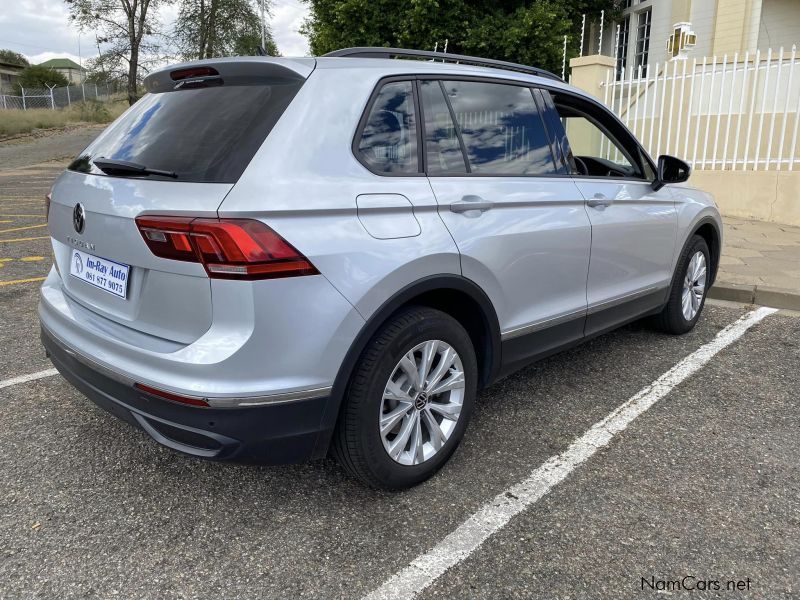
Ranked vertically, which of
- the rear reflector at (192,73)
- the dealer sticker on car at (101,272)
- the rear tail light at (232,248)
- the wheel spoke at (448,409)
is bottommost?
the wheel spoke at (448,409)

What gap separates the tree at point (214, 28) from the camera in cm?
2670

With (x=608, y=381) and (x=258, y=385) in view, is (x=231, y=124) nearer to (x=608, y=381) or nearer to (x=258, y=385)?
(x=258, y=385)

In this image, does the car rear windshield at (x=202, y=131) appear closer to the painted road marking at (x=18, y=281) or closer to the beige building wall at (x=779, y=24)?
the painted road marking at (x=18, y=281)

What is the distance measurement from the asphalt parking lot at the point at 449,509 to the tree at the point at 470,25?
41.3ft

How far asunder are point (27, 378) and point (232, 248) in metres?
2.46

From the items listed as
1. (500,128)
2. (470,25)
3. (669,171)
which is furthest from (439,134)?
(470,25)

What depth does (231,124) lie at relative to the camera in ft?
7.64

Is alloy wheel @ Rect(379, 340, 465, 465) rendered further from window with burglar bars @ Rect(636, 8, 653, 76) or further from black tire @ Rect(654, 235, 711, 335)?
window with burglar bars @ Rect(636, 8, 653, 76)

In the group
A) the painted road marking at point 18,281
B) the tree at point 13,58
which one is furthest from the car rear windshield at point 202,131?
the tree at point 13,58

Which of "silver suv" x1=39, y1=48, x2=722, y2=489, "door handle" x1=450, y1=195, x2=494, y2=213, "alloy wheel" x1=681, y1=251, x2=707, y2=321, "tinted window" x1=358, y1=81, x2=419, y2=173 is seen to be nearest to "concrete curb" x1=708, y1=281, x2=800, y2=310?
"alloy wheel" x1=681, y1=251, x2=707, y2=321

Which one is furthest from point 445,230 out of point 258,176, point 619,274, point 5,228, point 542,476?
point 5,228

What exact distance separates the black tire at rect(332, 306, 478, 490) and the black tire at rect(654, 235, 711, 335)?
7.76 ft

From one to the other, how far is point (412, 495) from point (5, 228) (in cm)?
827

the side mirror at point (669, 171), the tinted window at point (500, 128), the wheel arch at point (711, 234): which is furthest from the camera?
the wheel arch at point (711, 234)
